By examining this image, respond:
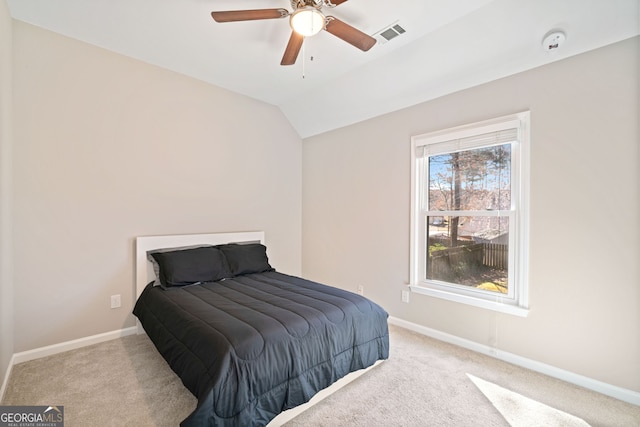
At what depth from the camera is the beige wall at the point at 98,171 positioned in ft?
7.66

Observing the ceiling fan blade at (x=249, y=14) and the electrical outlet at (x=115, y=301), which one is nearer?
the ceiling fan blade at (x=249, y=14)

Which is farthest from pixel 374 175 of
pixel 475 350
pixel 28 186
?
pixel 28 186

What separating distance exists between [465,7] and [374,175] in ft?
5.79

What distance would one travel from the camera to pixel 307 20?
5.72 ft

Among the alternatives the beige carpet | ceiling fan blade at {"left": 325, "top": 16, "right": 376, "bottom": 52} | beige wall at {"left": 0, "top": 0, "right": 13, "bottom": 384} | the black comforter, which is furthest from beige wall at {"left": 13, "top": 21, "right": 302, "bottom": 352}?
ceiling fan blade at {"left": 325, "top": 16, "right": 376, "bottom": 52}

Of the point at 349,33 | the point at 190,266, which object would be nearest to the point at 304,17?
the point at 349,33

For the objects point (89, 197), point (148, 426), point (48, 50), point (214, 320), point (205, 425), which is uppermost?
point (48, 50)

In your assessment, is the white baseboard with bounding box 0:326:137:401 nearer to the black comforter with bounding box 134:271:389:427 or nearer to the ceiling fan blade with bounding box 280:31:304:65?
the black comforter with bounding box 134:271:389:427

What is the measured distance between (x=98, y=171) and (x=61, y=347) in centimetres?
159

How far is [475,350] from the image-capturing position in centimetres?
254

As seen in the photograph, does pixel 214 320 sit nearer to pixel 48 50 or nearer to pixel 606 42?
pixel 48 50

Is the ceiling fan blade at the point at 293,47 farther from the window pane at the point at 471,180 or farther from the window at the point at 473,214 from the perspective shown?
the window pane at the point at 471,180

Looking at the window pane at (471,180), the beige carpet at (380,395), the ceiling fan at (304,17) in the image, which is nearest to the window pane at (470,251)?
the window pane at (471,180)

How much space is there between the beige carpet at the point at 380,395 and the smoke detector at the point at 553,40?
246 cm
